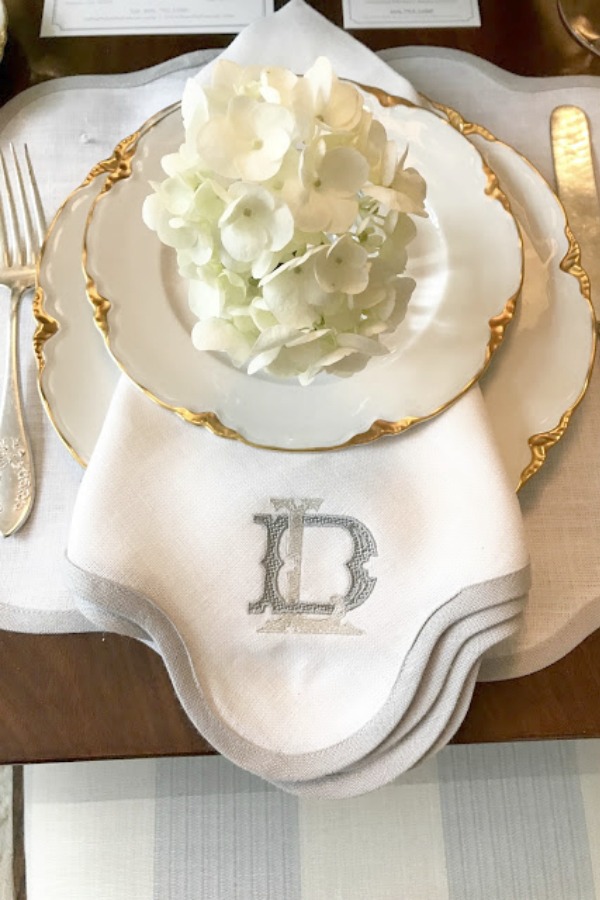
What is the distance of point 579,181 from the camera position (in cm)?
54

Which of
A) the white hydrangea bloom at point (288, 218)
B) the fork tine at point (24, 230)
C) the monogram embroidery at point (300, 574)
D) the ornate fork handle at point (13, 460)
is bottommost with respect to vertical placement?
the monogram embroidery at point (300, 574)

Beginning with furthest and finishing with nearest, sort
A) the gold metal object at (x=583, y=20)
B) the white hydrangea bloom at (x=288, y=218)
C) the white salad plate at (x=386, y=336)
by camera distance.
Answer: the gold metal object at (x=583, y=20), the white salad plate at (x=386, y=336), the white hydrangea bloom at (x=288, y=218)

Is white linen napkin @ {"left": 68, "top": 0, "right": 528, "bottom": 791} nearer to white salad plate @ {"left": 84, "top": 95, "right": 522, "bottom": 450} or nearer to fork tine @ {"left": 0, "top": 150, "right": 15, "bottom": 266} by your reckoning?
white salad plate @ {"left": 84, "top": 95, "right": 522, "bottom": 450}

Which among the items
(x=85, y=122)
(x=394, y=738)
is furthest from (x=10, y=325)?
(x=394, y=738)

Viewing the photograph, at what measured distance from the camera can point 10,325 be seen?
48cm

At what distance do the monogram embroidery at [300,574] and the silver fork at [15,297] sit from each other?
148mm

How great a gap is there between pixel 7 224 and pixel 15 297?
55 mm

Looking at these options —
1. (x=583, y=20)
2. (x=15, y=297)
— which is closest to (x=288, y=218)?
(x=15, y=297)

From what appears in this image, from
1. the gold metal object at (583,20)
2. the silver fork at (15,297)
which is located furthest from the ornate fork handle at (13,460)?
the gold metal object at (583,20)

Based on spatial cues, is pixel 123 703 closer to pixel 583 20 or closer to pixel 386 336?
pixel 386 336

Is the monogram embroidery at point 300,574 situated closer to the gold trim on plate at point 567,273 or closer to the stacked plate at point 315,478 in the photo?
the stacked plate at point 315,478

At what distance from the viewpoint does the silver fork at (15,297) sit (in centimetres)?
44

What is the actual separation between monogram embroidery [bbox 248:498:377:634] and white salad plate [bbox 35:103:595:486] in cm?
10

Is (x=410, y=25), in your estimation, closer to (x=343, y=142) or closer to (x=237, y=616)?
(x=343, y=142)
